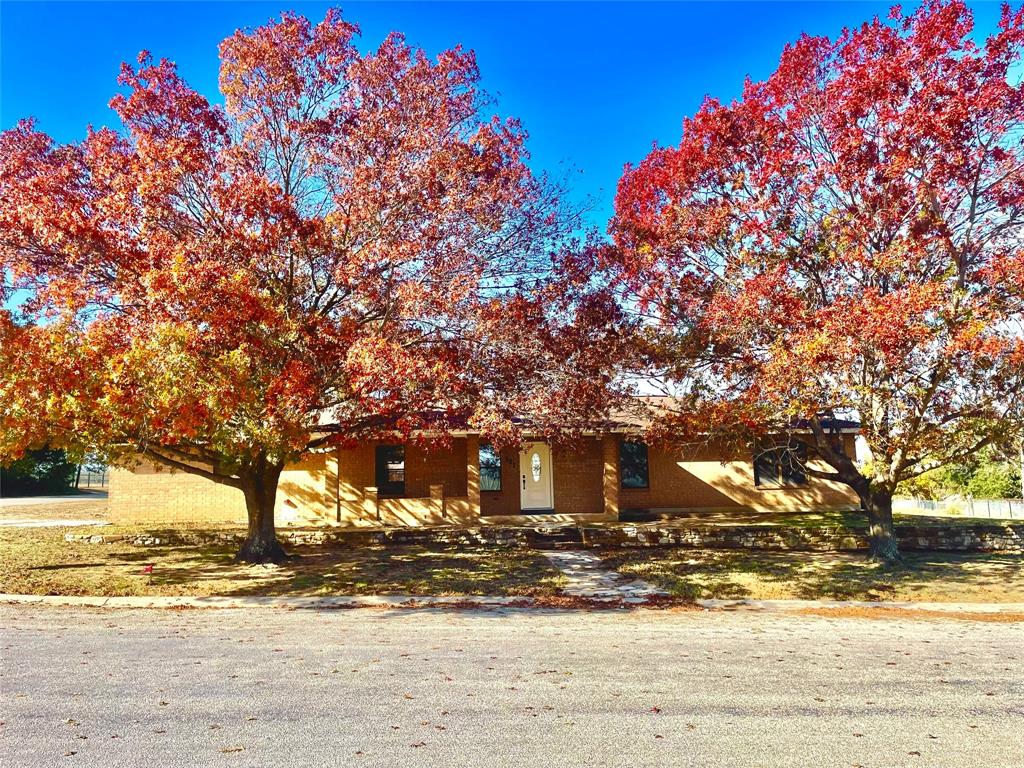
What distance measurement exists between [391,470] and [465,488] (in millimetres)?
2426

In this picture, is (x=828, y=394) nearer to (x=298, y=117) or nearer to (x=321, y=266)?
(x=321, y=266)

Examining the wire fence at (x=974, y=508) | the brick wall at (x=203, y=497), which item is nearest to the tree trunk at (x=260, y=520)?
the brick wall at (x=203, y=497)

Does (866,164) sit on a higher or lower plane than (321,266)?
higher

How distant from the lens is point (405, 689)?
6.34 metres

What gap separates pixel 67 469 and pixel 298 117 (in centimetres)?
4437

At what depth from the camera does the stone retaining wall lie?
17578mm

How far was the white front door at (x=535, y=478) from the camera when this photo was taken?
22641 mm

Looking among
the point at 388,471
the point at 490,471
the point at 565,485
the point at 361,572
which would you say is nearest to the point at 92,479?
the point at 388,471

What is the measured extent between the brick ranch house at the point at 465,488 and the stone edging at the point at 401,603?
28.9ft

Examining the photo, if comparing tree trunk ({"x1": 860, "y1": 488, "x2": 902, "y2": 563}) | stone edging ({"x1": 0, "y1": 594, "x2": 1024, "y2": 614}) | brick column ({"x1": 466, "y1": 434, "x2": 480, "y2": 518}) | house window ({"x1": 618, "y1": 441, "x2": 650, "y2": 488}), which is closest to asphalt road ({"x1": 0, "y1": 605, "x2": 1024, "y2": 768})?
stone edging ({"x1": 0, "y1": 594, "x2": 1024, "y2": 614})

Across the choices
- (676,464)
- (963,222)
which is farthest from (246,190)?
(676,464)

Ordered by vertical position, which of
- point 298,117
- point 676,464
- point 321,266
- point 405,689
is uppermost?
point 298,117

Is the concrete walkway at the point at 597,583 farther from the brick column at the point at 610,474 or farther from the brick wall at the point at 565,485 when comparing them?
the brick wall at the point at 565,485

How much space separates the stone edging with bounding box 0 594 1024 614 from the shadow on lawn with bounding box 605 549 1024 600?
0.60 metres
